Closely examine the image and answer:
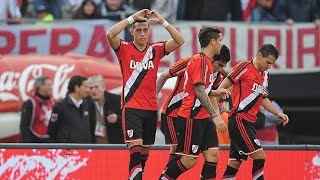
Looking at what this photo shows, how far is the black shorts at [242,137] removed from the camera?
44.5 feet

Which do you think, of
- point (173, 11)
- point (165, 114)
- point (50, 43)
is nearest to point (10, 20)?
point (50, 43)

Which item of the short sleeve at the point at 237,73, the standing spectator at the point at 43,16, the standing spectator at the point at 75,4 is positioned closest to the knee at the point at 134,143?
the short sleeve at the point at 237,73

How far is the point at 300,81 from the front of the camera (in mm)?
19219

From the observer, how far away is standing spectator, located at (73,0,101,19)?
19.1 m

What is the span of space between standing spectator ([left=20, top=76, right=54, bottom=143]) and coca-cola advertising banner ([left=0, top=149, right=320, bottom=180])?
212cm

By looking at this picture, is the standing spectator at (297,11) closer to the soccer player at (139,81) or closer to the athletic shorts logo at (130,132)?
the soccer player at (139,81)

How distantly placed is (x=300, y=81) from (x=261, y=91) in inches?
224

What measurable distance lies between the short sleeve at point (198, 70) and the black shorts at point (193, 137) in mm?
526

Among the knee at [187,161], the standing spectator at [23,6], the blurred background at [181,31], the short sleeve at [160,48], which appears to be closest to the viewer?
the knee at [187,161]

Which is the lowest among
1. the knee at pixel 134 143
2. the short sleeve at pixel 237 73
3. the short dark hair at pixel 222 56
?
the knee at pixel 134 143

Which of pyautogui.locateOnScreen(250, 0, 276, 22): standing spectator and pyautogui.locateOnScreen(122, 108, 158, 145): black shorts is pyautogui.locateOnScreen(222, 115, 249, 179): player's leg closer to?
pyautogui.locateOnScreen(122, 108, 158, 145): black shorts

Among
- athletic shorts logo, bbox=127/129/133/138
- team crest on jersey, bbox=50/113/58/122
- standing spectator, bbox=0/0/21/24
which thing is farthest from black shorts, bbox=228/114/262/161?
standing spectator, bbox=0/0/21/24

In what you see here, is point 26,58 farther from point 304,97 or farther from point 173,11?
point 304,97

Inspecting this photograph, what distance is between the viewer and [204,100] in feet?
41.8
